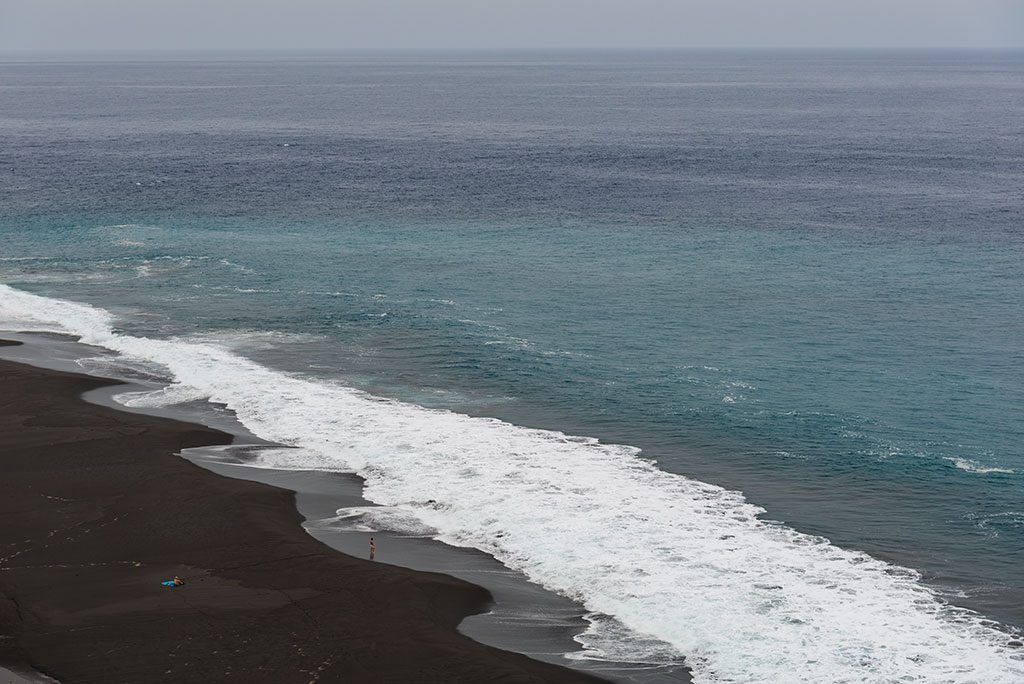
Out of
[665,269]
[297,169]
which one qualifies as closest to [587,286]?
[665,269]

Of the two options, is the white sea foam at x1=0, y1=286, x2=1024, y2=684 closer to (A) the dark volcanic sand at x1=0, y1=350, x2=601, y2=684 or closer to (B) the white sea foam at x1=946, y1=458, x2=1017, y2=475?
(A) the dark volcanic sand at x1=0, y1=350, x2=601, y2=684

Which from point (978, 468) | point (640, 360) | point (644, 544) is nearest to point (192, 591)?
point (644, 544)

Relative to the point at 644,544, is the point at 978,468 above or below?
above

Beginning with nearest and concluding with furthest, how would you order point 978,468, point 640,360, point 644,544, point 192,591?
point 192,591
point 644,544
point 978,468
point 640,360

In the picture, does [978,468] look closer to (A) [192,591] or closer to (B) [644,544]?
(B) [644,544]

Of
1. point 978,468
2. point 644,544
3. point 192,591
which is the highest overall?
point 978,468

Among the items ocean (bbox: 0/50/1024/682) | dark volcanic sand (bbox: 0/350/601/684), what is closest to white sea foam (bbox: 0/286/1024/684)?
ocean (bbox: 0/50/1024/682)
